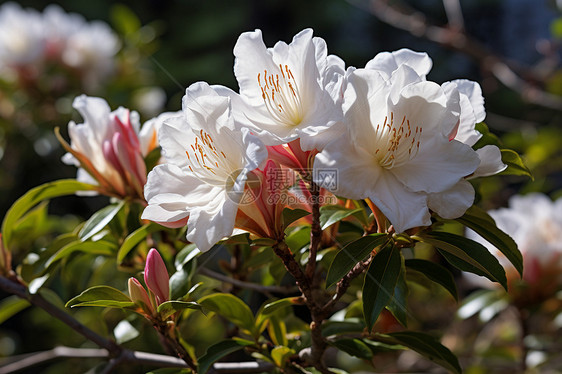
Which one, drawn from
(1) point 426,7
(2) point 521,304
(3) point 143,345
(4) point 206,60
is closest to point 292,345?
(2) point 521,304

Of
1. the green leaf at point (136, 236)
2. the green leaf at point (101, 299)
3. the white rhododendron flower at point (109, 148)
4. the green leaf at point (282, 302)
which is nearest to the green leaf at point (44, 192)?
the white rhododendron flower at point (109, 148)

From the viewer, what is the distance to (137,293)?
0.66 m

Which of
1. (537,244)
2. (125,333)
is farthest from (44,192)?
(537,244)

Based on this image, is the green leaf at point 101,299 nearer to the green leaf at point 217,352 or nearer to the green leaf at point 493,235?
the green leaf at point 217,352

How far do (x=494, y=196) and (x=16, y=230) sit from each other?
144cm

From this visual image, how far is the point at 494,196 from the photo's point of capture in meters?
1.86

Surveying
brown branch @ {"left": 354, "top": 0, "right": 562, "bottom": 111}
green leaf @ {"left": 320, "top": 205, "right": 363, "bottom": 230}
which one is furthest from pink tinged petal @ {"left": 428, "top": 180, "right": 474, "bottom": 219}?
brown branch @ {"left": 354, "top": 0, "right": 562, "bottom": 111}

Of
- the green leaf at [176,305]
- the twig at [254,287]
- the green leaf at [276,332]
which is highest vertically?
the green leaf at [176,305]

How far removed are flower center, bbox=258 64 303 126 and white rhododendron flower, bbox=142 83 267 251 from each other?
5cm

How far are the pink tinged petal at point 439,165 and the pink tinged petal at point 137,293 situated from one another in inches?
12.7

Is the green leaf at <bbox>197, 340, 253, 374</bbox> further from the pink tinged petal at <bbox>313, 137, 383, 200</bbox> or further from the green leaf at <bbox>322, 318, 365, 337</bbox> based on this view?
the pink tinged petal at <bbox>313, 137, 383, 200</bbox>

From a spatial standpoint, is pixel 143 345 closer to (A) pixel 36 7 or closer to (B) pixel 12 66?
(B) pixel 12 66

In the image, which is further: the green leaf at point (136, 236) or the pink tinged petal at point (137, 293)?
the green leaf at point (136, 236)

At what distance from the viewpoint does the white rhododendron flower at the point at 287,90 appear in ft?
1.89
